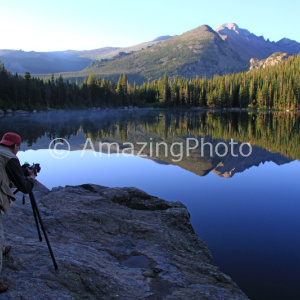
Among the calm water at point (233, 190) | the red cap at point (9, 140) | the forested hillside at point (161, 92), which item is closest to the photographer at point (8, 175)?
the red cap at point (9, 140)

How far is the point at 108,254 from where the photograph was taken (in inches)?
197

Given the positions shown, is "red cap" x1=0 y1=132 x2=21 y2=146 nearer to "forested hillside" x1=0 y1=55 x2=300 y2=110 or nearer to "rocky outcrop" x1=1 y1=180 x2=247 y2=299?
"rocky outcrop" x1=1 y1=180 x2=247 y2=299

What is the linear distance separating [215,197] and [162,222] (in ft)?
13.9

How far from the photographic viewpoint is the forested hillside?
2628 inches

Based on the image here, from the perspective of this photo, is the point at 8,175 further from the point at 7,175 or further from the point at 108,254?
the point at 108,254

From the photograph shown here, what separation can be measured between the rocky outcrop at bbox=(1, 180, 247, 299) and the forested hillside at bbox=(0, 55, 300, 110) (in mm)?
58466

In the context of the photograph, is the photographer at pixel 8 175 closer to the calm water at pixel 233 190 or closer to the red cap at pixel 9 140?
the red cap at pixel 9 140

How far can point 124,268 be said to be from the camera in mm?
4578

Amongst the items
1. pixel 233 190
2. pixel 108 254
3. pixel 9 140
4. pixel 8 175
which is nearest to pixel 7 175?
pixel 8 175

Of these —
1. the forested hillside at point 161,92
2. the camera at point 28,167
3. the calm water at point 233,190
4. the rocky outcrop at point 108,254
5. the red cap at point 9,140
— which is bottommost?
the calm water at point 233,190

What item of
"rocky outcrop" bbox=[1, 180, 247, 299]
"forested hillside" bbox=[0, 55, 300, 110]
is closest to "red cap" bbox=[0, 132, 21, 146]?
"rocky outcrop" bbox=[1, 180, 247, 299]

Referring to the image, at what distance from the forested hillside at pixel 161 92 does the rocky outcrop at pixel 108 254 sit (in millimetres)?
58466

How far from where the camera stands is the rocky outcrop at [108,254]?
3701 millimetres

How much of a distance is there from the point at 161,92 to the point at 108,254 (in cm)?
10439
